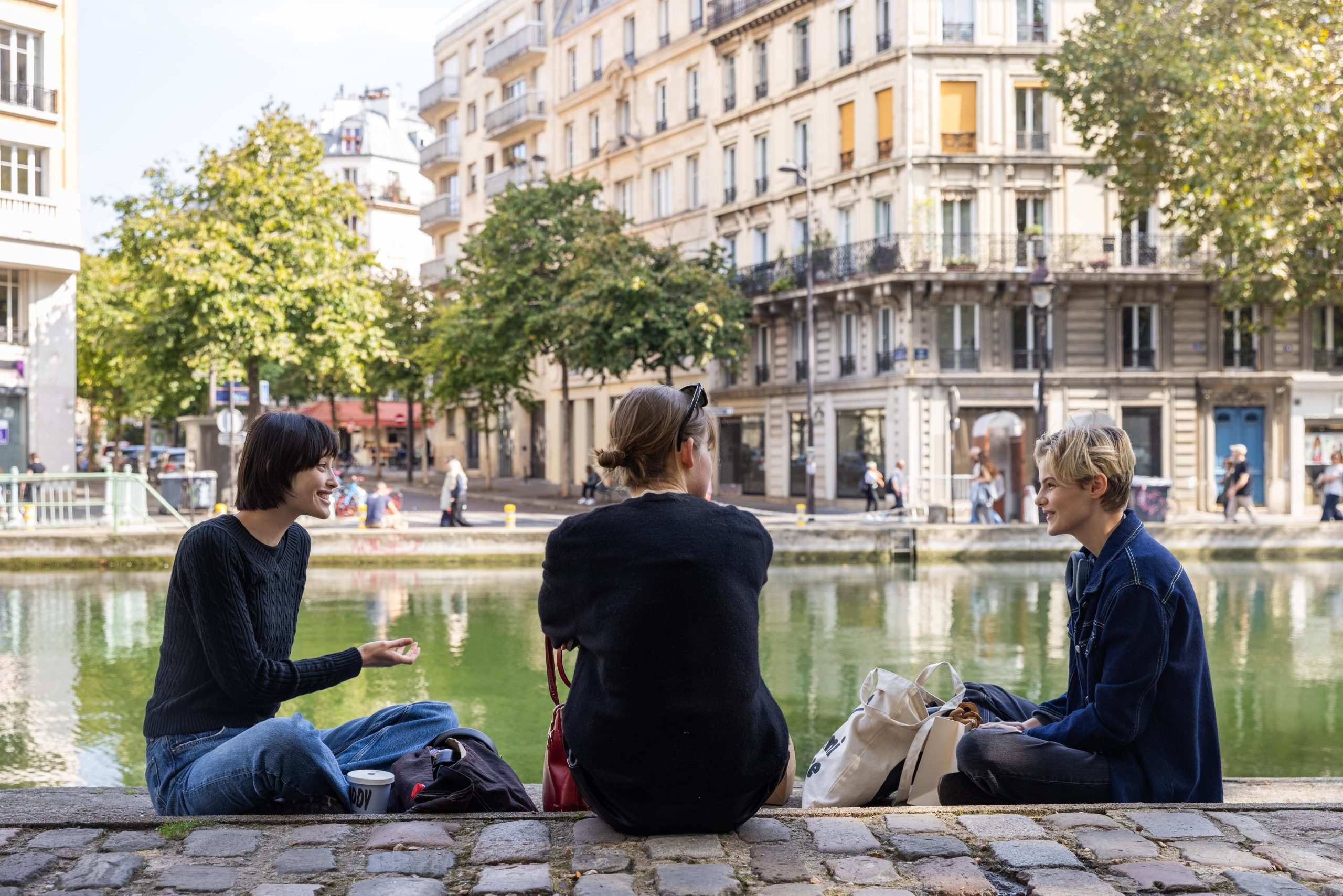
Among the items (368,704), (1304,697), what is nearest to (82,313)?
(368,704)

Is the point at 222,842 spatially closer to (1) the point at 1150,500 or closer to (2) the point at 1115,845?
(2) the point at 1115,845

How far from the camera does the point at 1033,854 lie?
3.70 metres

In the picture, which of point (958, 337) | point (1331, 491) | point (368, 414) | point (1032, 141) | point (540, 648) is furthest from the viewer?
point (368, 414)

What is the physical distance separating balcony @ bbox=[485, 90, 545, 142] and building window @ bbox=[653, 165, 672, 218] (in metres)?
8.82

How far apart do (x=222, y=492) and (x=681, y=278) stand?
1341cm

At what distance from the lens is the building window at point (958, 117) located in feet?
119

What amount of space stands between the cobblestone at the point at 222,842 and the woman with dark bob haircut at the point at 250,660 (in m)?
0.15

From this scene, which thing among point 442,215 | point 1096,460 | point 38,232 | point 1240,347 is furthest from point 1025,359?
point 442,215

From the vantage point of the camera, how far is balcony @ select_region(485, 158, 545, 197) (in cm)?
5353

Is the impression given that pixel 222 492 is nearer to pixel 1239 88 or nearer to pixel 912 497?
pixel 912 497

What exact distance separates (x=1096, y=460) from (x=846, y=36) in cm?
3638

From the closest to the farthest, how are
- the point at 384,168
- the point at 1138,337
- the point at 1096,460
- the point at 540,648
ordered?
the point at 1096,460 → the point at 540,648 → the point at 1138,337 → the point at 384,168

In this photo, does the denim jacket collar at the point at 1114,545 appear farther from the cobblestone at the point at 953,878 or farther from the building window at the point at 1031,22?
the building window at the point at 1031,22

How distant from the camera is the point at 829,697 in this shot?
9562 mm
